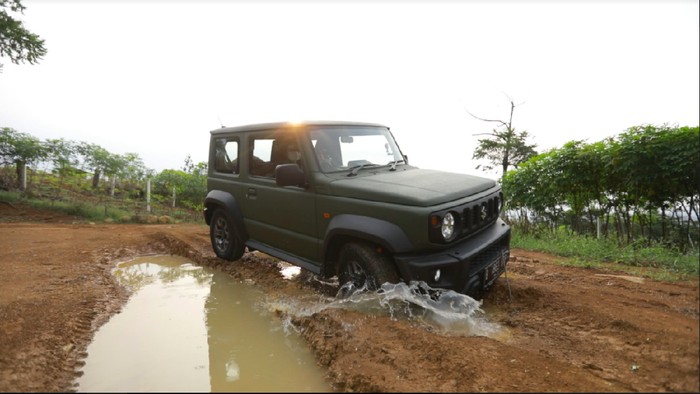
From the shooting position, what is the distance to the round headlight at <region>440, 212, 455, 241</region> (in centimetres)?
309

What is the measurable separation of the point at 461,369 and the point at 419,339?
16.5 inches

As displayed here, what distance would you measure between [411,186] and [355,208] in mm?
542

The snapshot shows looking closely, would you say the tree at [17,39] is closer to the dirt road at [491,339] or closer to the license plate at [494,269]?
the dirt road at [491,339]

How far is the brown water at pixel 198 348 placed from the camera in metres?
2.57

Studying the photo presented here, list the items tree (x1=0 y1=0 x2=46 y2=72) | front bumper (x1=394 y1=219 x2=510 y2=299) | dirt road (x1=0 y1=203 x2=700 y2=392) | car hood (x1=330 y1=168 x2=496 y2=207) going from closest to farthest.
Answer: dirt road (x1=0 y1=203 x2=700 y2=392), front bumper (x1=394 y1=219 x2=510 y2=299), car hood (x1=330 y1=168 x2=496 y2=207), tree (x1=0 y1=0 x2=46 y2=72)

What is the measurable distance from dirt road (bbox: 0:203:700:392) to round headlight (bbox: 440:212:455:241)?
80 centimetres

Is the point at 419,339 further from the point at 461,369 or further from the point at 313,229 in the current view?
the point at 313,229

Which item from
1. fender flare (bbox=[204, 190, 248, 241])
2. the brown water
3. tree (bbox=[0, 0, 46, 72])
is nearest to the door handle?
fender flare (bbox=[204, 190, 248, 241])

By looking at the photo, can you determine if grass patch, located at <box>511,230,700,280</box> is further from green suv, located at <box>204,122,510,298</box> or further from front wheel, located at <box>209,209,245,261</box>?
front wheel, located at <box>209,209,245,261</box>

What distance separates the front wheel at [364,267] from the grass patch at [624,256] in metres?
2.73

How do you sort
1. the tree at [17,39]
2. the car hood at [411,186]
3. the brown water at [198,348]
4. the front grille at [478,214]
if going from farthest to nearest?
the tree at [17,39] < the front grille at [478,214] < the car hood at [411,186] < the brown water at [198,348]

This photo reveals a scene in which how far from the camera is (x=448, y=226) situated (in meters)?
3.15

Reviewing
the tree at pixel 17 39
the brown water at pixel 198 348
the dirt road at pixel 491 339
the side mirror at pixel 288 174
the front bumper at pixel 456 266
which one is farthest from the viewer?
the tree at pixel 17 39

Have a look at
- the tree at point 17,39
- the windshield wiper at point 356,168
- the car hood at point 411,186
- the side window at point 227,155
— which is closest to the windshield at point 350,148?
the windshield wiper at point 356,168
